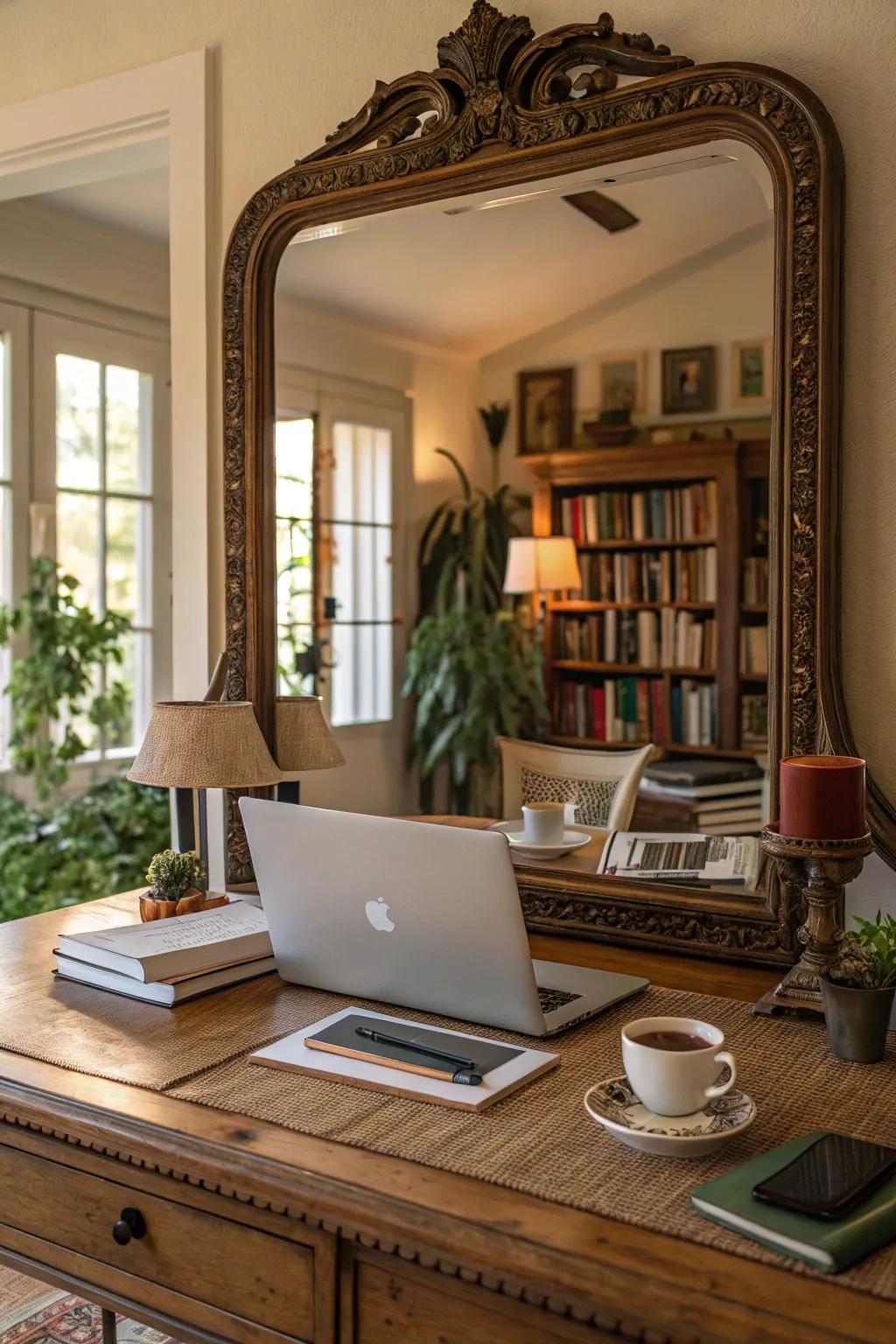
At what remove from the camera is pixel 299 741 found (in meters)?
2.05

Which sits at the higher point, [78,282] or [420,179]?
[78,282]

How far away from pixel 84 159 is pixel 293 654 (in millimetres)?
1110

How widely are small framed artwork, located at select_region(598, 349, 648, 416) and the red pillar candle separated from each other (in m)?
0.61

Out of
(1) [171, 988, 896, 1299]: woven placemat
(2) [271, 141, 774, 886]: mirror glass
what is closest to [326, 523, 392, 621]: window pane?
(2) [271, 141, 774, 886]: mirror glass

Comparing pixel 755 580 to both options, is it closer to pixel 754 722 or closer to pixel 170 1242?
pixel 754 722

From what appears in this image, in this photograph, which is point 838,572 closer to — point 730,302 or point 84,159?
point 730,302

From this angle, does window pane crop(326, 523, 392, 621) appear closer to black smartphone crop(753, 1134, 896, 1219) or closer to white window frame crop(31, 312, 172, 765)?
black smartphone crop(753, 1134, 896, 1219)

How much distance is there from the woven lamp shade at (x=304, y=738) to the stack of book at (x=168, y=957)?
407 millimetres

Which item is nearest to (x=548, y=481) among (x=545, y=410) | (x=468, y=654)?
(x=545, y=410)

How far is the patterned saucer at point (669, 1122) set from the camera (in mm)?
1079

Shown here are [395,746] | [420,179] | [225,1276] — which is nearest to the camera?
[225,1276]

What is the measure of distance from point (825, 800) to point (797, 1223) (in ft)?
1.70

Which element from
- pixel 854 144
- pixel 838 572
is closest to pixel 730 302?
pixel 854 144

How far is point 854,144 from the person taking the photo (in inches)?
61.1
